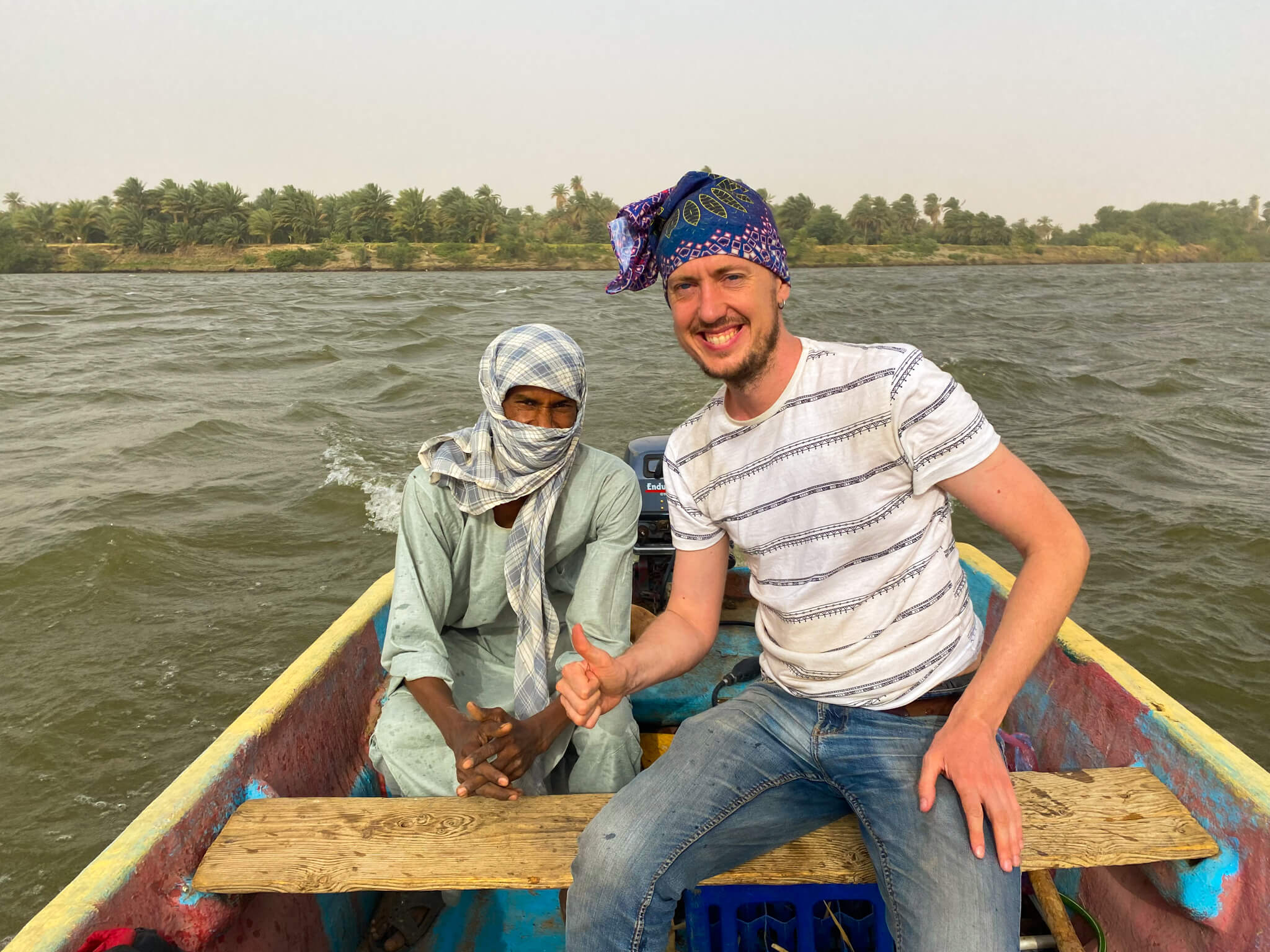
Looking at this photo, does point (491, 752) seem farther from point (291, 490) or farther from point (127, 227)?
point (127, 227)

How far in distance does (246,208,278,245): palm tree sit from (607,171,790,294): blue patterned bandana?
6674 centimetres

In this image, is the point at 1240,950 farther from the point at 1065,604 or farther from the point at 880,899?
the point at 1065,604

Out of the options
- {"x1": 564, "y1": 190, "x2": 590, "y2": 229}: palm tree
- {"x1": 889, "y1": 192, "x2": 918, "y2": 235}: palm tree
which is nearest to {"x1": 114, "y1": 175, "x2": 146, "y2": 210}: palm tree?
{"x1": 564, "y1": 190, "x2": 590, "y2": 229}: palm tree

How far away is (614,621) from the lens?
85.3 inches

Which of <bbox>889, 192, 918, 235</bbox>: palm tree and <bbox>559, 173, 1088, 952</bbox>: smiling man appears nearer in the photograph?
<bbox>559, 173, 1088, 952</bbox>: smiling man

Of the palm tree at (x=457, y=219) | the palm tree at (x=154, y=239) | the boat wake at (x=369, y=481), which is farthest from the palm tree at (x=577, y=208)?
the boat wake at (x=369, y=481)

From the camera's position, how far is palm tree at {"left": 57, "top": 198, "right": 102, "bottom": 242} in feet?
193

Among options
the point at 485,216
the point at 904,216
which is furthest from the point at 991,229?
the point at 485,216

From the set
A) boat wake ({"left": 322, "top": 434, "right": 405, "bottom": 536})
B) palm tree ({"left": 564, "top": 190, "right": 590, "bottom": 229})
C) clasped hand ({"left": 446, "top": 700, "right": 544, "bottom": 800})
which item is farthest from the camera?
palm tree ({"left": 564, "top": 190, "right": 590, "bottom": 229})

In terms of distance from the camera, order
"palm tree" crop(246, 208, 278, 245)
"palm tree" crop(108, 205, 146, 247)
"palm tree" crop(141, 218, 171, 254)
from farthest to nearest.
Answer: "palm tree" crop(246, 208, 278, 245) < "palm tree" crop(108, 205, 146, 247) < "palm tree" crop(141, 218, 171, 254)

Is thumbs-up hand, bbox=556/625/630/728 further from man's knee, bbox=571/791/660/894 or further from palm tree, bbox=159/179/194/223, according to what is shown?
palm tree, bbox=159/179/194/223

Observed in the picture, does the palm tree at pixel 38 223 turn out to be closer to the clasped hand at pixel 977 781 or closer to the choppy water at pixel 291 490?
the choppy water at pixel 291 490

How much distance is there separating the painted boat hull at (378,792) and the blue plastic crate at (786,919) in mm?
577

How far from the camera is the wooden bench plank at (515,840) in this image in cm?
155
